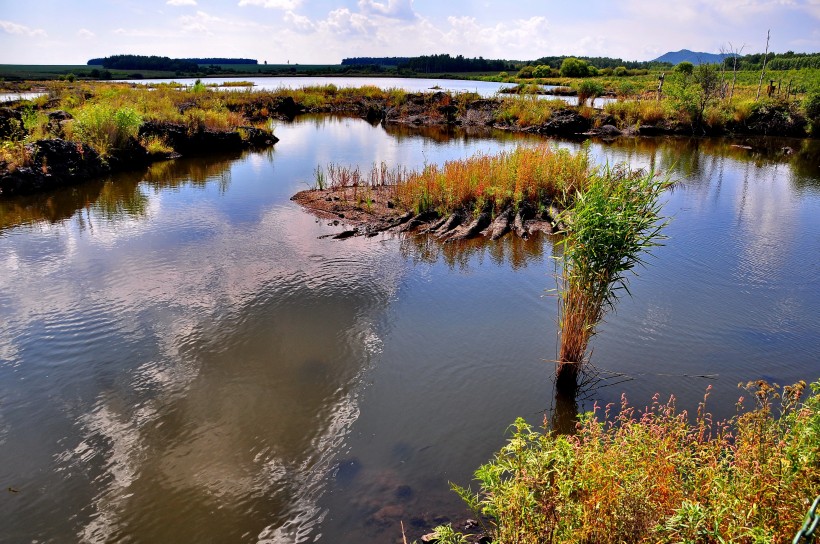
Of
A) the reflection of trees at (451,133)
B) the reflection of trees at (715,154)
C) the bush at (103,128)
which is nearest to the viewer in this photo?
the bush at (103,128)

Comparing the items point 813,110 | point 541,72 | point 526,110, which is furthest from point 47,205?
point 541,72

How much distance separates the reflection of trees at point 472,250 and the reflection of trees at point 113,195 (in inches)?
365

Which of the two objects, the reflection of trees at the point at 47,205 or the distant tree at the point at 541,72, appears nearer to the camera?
the reflection of trees at the point at 47,205

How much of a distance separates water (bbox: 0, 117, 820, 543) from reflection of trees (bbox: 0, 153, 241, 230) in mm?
275

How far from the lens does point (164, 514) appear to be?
583 centimetres

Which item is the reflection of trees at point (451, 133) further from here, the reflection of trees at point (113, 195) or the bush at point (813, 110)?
the bush at point (813, 110)

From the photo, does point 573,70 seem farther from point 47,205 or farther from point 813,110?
point 47,205

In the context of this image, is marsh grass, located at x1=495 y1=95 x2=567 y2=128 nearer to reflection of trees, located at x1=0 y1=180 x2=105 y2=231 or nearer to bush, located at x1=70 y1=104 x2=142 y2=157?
bush, located at x1=70 y1=104 x2=142 y2=157

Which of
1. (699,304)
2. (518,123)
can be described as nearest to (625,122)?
(518,123)

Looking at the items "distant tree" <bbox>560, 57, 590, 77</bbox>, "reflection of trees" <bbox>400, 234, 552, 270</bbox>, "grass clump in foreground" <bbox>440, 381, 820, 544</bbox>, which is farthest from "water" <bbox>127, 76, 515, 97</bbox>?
"grass clump in foreground" <bbox>440, 381, 820, 544</bbox>

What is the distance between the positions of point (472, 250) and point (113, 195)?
13793 millimetres

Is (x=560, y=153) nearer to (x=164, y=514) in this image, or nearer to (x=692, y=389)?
(x=692, y=389)

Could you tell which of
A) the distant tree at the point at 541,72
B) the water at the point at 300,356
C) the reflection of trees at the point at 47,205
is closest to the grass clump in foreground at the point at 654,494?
the water at the point at 300,356

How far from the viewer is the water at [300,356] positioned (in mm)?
6086
